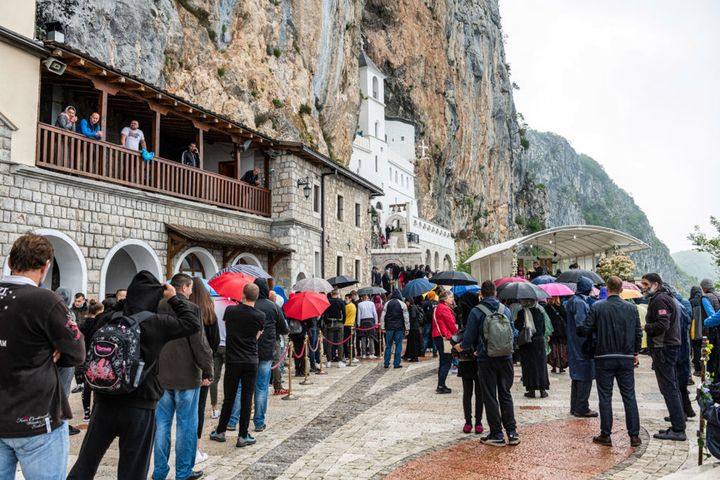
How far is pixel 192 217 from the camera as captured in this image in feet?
55.0

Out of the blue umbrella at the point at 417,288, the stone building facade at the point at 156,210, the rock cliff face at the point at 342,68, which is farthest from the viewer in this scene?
the rock cliff face at the point at 342,68

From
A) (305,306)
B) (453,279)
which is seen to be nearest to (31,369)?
(305,306)

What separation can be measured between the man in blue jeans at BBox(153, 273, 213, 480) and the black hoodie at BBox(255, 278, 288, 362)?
2.39 metres

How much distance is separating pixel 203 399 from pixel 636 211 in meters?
200

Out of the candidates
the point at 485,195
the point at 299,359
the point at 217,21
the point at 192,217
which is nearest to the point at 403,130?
the point at 485,195

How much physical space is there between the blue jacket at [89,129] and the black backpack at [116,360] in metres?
10.9

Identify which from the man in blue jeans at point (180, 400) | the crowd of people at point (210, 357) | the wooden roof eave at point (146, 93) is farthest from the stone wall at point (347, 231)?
the man in blue jeans at point (180, 400)

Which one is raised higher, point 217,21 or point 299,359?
point 217,21

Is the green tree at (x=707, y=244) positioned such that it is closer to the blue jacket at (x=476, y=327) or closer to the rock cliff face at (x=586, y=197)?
the blue jacket at (x=476, y=327)

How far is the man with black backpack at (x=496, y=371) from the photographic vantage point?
686 centimetres

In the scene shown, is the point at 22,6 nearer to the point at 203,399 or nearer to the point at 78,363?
the point at 203,399

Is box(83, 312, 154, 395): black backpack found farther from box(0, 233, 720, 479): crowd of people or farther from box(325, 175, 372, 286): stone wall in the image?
box(325, 175, 372, 286): stone wall

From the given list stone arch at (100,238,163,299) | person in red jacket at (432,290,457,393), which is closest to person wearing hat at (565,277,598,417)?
person in red jacket at (432,290,457,393)

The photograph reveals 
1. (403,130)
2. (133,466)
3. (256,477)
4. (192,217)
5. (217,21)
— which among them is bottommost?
(256,477)
